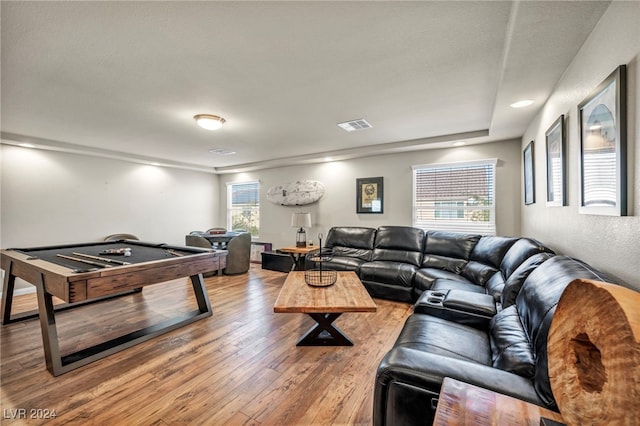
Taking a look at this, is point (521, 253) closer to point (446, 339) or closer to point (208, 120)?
point (446, 339)

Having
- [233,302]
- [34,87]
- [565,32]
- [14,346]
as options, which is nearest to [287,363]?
[233,302]

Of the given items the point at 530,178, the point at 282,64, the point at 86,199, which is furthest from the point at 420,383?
the point at 86,199

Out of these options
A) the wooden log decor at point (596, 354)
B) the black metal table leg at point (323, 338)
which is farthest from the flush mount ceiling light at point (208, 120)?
the wooden log decor at point (596, 354)

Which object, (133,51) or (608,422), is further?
(133,51)

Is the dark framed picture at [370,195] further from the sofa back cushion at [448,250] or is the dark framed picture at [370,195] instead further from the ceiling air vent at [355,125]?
the ceiling air vent at [355,125]

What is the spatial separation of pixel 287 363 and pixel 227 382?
1.60ft

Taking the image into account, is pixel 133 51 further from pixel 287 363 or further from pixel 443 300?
pixel 443 300

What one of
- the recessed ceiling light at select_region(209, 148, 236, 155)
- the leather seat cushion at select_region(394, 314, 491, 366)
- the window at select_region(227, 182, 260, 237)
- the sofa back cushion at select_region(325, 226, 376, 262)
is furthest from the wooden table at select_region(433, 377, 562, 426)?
the window at select_region(227, 182, 260, 237)

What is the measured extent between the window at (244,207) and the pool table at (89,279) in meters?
3.44

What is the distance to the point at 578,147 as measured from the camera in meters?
1.77

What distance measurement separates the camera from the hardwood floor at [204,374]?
173cm

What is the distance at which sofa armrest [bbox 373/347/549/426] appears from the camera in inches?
43.0

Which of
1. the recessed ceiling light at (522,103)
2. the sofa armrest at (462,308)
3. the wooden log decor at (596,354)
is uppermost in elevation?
the recessed ceiling light at (522,103)

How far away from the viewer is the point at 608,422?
0.55 meters
